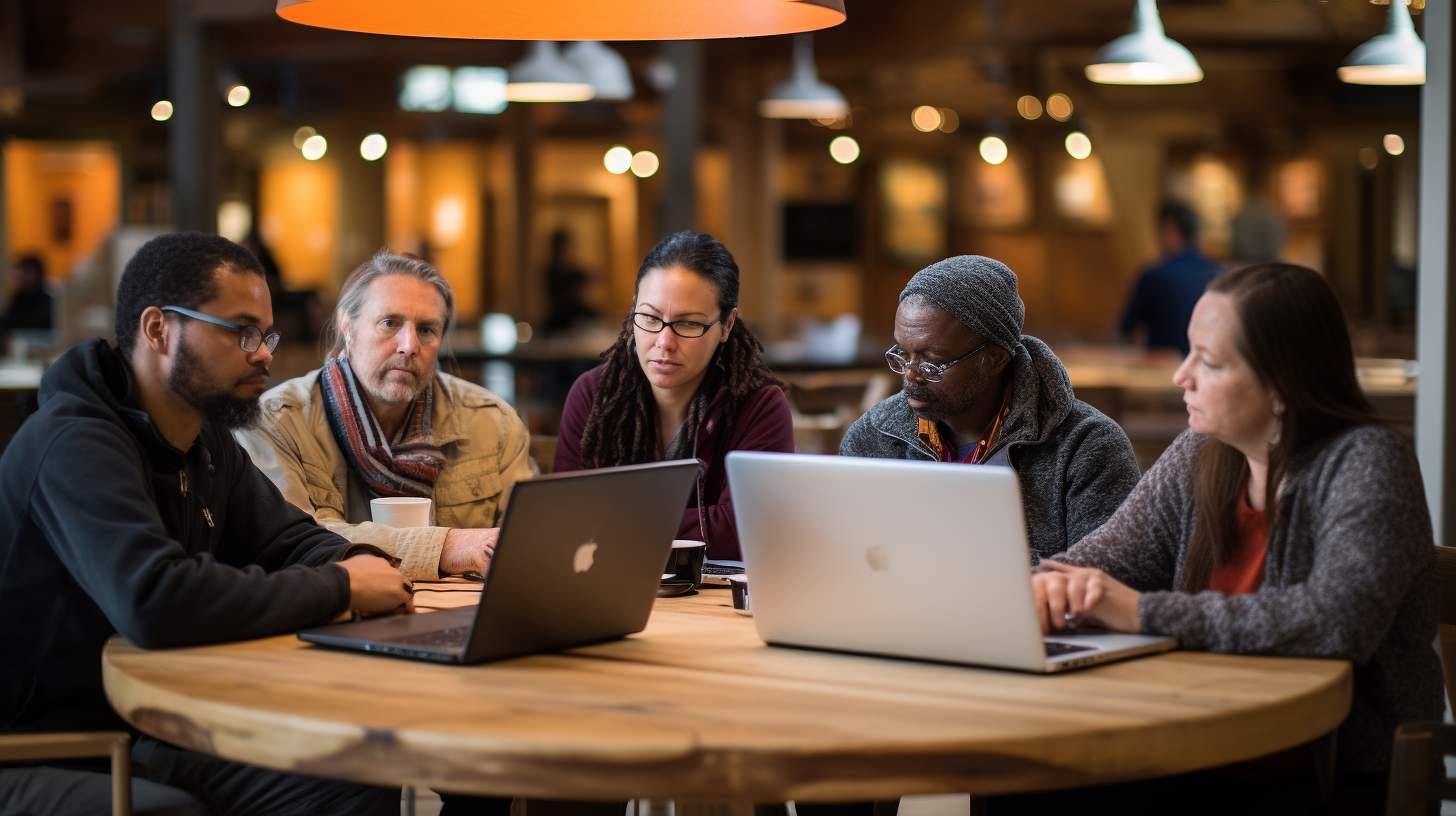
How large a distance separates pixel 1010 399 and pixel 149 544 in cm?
152

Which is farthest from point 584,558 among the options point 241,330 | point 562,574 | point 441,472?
point 441,472

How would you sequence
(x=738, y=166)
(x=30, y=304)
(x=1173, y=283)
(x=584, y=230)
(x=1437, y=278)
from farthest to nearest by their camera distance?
(x=584, y=230), (x=738, y=166), (x=30, y=304), (x=1173, y=283), (x=1437, y=278)

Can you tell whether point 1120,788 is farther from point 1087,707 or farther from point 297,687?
point 297,687

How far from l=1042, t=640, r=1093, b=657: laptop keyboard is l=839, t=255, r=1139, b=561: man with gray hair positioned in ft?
2.54

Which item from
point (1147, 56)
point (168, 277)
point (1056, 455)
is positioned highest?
point (1147, 56)

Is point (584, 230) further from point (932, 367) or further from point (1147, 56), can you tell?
point (932, 367)

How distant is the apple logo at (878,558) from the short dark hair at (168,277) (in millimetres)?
1063

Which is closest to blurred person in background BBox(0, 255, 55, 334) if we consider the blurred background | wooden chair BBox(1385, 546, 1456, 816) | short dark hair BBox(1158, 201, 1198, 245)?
the blurred background

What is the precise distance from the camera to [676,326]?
3260 millimetres

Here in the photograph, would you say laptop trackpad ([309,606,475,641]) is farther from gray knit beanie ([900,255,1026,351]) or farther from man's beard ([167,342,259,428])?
gray knit beanie ([900,255,1026,351])

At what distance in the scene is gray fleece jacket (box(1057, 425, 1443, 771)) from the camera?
207 centimetres

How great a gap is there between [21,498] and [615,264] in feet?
54.6

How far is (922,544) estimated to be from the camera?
198 cm

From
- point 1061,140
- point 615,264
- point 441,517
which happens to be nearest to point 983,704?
point 441,517
